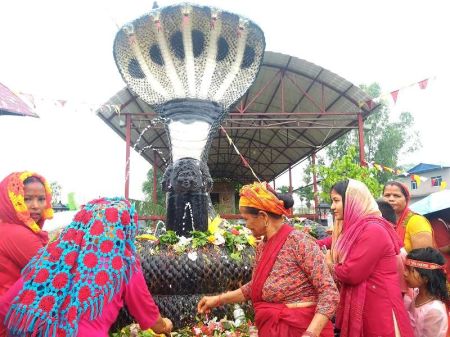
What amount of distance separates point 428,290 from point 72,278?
2.13 m

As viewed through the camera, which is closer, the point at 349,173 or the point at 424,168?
the point at 349,173

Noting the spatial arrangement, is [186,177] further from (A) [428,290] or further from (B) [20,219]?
(A) [428,290]

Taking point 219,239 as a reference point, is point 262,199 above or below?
above

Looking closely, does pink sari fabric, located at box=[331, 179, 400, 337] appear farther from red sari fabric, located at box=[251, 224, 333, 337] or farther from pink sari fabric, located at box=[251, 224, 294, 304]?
pink sari fabric, located at box=[251, 224, 294, 304]

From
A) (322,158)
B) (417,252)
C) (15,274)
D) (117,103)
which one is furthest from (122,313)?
(322,158)

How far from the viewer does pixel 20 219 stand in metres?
2.36

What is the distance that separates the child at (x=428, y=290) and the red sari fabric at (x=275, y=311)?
837 mm

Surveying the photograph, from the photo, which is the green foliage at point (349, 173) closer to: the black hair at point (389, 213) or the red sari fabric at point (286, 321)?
the black hair at point (389, 213)

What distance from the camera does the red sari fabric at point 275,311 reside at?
84.3 inches

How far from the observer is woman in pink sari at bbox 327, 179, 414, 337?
2.38 meters

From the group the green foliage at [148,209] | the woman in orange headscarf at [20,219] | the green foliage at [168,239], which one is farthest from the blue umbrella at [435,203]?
the green foliage at [148,209]

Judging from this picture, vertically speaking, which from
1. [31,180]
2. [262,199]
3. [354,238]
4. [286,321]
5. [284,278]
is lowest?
[286,321]

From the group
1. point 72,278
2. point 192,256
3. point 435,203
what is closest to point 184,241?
point 192,256

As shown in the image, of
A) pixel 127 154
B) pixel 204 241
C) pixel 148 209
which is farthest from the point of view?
pixel 148 209
